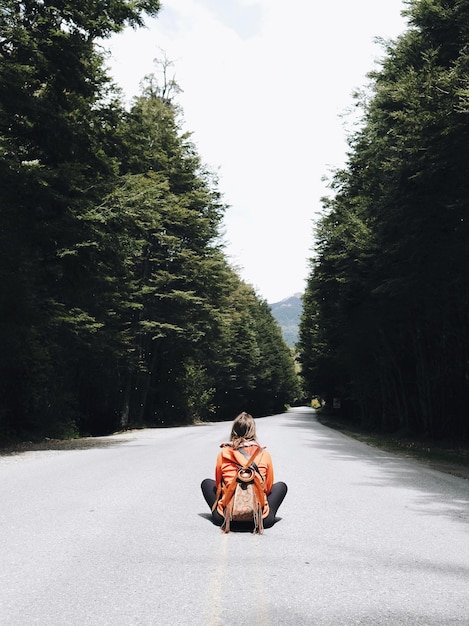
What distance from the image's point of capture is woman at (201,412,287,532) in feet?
20.1

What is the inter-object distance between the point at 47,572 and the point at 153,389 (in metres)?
31.7

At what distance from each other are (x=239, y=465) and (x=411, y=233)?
12989mm

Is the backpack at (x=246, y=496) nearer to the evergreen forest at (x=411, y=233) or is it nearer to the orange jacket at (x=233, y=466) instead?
the orange jacket at (x=233, y=466)

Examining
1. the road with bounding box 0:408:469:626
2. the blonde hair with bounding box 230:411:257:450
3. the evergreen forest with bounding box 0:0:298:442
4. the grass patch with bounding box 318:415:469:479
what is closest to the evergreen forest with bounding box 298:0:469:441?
the evergreen forest with bounding box 0:0:298:442

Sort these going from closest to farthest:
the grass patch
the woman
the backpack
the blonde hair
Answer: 1. the backpack
2. the woman
3. the blonde hair
4. the grass patch

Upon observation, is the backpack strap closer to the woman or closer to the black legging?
the woman

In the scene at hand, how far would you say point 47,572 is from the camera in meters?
4.71

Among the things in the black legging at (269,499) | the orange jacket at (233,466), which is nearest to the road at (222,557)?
the black legging at (269,499)

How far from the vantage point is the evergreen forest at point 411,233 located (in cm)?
1445

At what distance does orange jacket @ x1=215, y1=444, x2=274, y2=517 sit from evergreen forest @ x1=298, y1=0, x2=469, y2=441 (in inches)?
375

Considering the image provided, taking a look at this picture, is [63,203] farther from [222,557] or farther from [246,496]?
[222,557]

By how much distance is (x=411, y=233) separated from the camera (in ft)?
56.7

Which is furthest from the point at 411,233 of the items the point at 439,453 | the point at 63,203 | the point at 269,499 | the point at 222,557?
the point at 222,557

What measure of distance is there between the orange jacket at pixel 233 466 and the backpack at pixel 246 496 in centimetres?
4
